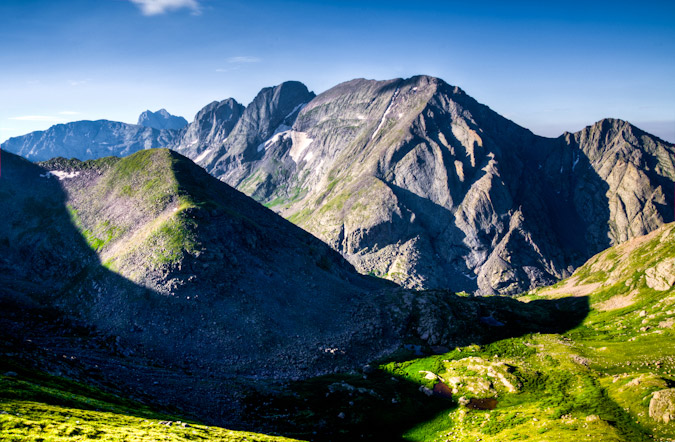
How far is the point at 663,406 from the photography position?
57250mm

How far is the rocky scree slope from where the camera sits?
300ft

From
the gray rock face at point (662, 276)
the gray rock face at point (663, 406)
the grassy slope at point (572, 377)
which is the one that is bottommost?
the grassy slope at point (572, 377)

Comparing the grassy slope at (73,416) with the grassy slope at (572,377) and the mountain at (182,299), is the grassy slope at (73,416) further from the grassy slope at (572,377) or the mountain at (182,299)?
the grassy slope at (572,377)

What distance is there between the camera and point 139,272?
99062mm

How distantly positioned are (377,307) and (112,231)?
7950cm

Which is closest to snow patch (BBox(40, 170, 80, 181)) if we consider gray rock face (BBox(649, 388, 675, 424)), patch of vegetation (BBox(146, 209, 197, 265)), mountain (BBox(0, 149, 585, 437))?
mountain (BBox(0, 149, 585, 437))

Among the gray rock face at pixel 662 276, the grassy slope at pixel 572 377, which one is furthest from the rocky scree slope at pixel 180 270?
the gray rock face at pixel 662 276

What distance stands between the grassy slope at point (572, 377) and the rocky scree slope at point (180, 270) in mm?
23168

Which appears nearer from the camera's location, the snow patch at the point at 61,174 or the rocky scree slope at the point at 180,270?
the rocky scree slope at the point at 180,270

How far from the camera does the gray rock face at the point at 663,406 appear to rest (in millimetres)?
56250

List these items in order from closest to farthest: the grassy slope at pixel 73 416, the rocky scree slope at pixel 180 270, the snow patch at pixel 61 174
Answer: the grassy slope at pixel 73 416 → the rocky scree slope at pixel 180 270 → the snow patch at pixel 61 174

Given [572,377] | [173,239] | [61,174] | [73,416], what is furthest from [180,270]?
[572,377]

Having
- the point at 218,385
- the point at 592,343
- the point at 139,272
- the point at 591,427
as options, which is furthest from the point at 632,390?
the point at 139,272

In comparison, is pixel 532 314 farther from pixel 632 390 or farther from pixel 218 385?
pixel 218 385
